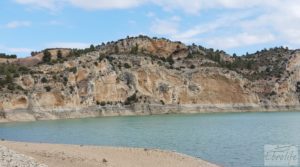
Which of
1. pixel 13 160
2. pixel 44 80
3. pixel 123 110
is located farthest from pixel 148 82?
pixel 13 160

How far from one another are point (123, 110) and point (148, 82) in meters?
11.3

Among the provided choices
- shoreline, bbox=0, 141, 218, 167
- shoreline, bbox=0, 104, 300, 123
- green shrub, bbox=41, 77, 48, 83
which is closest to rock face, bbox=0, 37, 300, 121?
shoreline, bbox=0, 104, 300, 123

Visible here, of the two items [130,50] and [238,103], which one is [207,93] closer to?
[238,103]

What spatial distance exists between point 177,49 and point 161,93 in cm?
2289

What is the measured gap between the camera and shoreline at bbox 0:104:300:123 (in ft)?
297

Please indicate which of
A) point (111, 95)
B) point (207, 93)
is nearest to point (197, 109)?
point (207, 93)

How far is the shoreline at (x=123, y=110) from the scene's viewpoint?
90500 millimetres

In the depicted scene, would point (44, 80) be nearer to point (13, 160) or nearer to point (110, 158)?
point (110, 158)

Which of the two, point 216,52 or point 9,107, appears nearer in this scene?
point 9,107

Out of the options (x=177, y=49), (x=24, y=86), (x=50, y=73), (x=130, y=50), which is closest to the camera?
(x=24, y=86)

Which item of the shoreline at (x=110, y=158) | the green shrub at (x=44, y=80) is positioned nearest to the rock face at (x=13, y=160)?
the shoreline at (x=110, y=158)

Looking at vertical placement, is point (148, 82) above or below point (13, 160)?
above

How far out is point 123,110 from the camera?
10938 centimetres

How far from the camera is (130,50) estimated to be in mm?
125562
